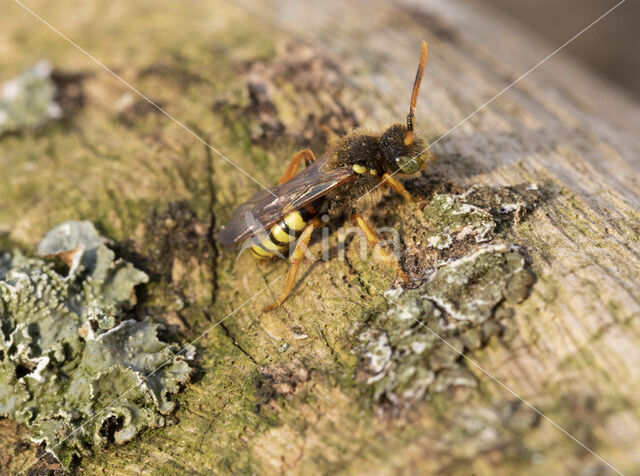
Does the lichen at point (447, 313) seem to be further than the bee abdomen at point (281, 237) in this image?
No

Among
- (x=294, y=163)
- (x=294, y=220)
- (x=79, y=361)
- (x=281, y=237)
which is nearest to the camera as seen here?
(x=79, y=361)

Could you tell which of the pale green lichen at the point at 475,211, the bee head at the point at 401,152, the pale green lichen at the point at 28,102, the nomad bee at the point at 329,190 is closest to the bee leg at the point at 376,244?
the nomad bee at the point at 329,190

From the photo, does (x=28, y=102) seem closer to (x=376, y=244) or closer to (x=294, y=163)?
(x=294, y=163)

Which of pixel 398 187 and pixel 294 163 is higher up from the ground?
pixel 398 187

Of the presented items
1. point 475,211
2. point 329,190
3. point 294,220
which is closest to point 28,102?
point 294,220

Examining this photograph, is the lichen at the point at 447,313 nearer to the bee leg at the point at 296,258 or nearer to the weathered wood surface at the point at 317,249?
the weathered wood surface at the point at 317,249

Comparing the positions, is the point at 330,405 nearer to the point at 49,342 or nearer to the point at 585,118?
the point at 49,342

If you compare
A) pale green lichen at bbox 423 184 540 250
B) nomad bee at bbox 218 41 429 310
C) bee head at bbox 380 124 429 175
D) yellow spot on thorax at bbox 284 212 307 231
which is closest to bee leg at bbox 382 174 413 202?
nomad bee at bbox 218 41 429 310

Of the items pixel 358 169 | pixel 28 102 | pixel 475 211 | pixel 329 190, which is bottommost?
pixel 28 102
